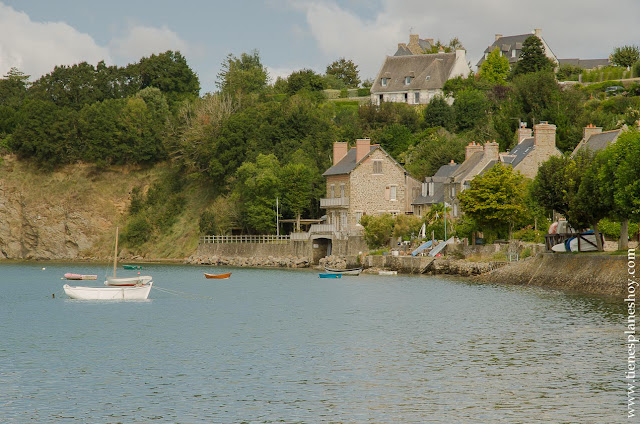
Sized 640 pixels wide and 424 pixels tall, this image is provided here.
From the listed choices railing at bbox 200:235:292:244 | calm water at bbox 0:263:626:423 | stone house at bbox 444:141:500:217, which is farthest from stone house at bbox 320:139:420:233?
calm water at bbox 0:263:626:423

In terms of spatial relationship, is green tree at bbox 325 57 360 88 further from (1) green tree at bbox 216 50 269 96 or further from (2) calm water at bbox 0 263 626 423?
(2) calm water at bbox 0 263 626 423

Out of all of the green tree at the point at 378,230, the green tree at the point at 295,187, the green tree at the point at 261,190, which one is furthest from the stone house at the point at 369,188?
the green tree at the point at 261,190

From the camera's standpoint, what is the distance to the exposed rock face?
128750 millimetres

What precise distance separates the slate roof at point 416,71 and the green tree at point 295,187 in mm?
32138

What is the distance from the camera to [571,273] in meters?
56.8

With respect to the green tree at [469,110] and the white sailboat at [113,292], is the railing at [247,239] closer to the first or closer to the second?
the green tree at [469,110]

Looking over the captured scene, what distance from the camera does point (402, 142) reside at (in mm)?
112000

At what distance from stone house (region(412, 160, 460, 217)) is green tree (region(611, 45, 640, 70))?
147 ft

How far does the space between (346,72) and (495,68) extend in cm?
4481

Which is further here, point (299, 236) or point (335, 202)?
point (299, 236)

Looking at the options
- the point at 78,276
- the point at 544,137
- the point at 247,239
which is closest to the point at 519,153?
the point at 544,137

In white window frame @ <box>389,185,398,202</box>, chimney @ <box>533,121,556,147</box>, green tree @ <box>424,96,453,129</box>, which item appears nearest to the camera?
chimney @ <box>533,121,556,147</box>

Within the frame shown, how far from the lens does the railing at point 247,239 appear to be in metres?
104

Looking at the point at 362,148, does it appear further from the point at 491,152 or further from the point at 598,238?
the point at 598,238
